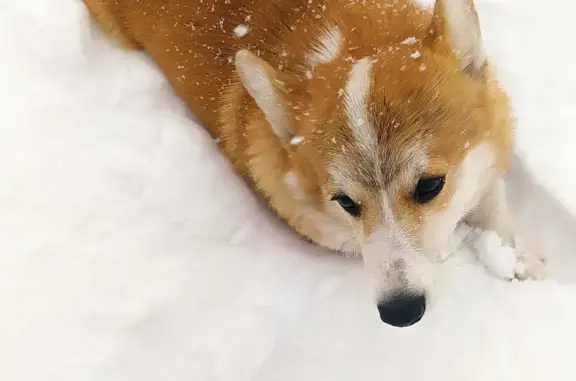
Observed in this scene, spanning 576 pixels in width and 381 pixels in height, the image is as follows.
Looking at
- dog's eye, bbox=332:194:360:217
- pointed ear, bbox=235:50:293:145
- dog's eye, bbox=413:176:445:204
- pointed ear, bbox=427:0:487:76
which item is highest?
pointed ear, bbox=427:0:487:76

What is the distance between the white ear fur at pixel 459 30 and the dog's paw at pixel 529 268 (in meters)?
0.72

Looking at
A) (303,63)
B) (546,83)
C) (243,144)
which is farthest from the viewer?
(546,83)

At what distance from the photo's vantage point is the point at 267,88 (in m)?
1.60

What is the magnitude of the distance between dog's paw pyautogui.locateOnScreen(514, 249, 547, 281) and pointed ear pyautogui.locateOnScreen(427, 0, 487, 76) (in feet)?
2.34

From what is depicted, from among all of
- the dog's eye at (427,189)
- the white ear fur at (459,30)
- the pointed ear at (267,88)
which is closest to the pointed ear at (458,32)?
the white ear fur at (459,30)

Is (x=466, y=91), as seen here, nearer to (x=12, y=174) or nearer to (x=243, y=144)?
(x=243, y=144)

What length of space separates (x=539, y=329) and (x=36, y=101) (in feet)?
6.40

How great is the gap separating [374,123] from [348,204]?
0.97 ft

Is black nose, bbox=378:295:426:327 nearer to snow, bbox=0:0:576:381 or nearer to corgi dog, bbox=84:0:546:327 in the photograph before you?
corgi dog, bbox=84:0:546:327

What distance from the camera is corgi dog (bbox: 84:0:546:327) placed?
144 centimetres

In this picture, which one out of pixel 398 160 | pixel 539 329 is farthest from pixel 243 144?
pixel 539 329

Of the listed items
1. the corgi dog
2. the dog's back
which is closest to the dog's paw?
the corgi dog

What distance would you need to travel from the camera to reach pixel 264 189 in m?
1.97

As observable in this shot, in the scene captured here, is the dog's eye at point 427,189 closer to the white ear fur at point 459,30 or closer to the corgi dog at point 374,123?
the corgi dog at point 374,123
